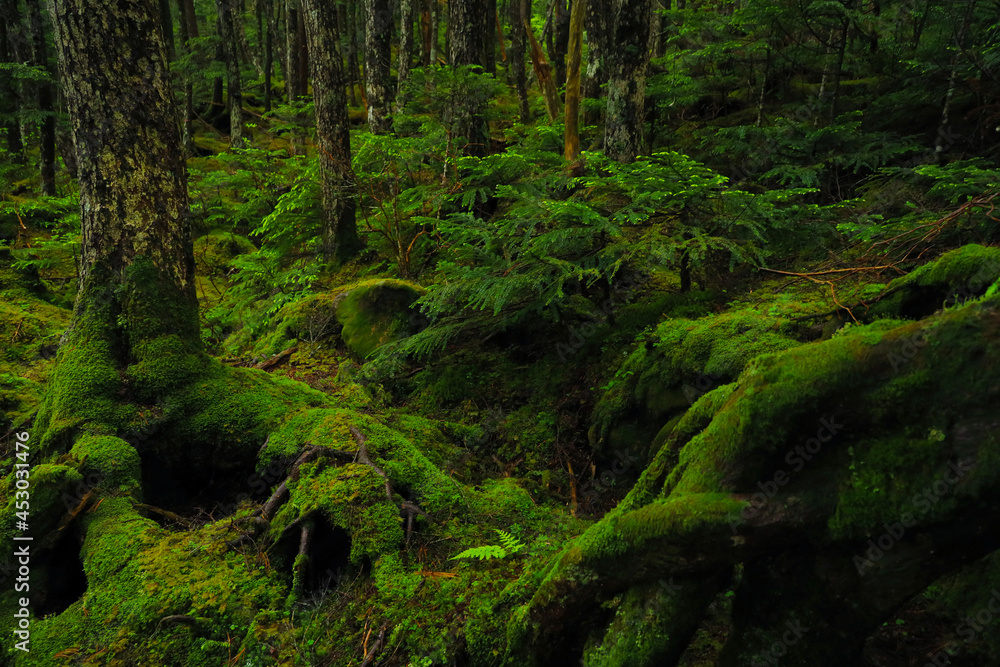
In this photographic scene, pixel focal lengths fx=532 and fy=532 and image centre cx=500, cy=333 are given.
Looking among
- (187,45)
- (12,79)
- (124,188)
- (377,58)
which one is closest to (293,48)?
(187,45)

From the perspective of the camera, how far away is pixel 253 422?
15.5 ft

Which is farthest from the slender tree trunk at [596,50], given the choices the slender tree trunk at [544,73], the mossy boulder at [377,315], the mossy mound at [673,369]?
the mossy mound at [673,369]

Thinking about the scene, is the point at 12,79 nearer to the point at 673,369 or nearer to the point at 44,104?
the point at 44,104

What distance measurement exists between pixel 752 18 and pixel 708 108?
424 centimetres

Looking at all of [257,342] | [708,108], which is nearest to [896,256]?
[257,342]

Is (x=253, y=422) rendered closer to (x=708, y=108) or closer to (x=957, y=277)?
(x=957, y=277)

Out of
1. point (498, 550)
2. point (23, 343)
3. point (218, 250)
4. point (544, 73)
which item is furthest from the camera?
point (218, 250)

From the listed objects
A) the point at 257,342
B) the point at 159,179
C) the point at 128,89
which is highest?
the point at 128,89

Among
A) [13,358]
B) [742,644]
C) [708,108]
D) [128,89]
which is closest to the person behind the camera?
[742,644]

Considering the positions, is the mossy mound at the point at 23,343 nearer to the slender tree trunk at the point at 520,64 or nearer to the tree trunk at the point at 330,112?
the tree trunk at the point at 330,112

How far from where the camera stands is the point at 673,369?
15.7 feet

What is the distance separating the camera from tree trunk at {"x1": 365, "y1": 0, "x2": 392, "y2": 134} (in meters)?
11.9

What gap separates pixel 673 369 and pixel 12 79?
1962cm

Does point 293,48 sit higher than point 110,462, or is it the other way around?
point 293,48
